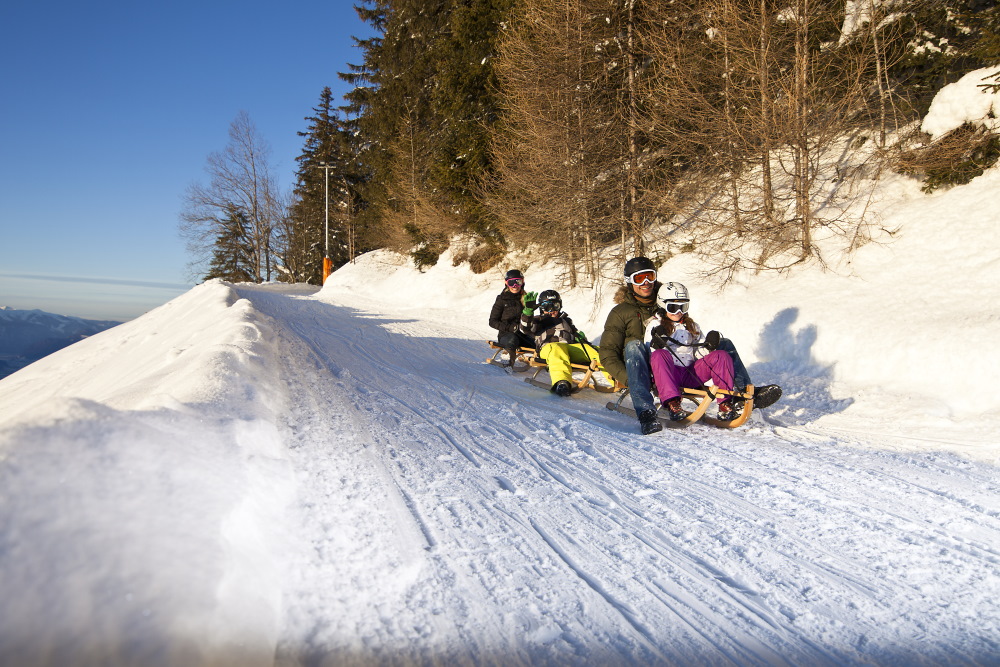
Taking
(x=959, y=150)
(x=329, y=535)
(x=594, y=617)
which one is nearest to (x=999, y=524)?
(x=594, y=617)

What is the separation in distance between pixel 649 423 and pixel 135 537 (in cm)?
382

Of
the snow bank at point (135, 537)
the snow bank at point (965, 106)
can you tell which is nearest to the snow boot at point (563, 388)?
the snow bank at point (135, 537)

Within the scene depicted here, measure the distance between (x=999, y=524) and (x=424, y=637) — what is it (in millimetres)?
3103

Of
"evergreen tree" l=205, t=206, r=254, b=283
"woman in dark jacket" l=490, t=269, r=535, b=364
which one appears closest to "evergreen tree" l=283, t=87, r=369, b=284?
"evergreen tree" l=205, t=206, r=254, b=283

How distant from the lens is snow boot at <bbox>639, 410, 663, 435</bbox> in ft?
15.5

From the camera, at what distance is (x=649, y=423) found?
473 centimetres

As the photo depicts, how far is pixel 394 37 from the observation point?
25938mm

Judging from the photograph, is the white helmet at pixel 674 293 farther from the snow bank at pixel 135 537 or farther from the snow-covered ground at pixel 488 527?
the snow bank at pixel 135 537

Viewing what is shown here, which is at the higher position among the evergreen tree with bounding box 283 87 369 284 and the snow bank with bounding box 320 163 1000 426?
the evergreen tree with bounding box 283 87 369 284

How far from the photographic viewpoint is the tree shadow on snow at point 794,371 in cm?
563

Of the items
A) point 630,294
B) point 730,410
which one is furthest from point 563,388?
point 730,410

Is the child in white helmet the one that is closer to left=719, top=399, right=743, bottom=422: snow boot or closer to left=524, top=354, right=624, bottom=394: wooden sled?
left=719, top=399, right=743, bottom=422: snow boot

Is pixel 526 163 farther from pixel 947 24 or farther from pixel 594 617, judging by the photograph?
pixel 594 617

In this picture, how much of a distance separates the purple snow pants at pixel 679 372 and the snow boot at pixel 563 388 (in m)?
1.54
